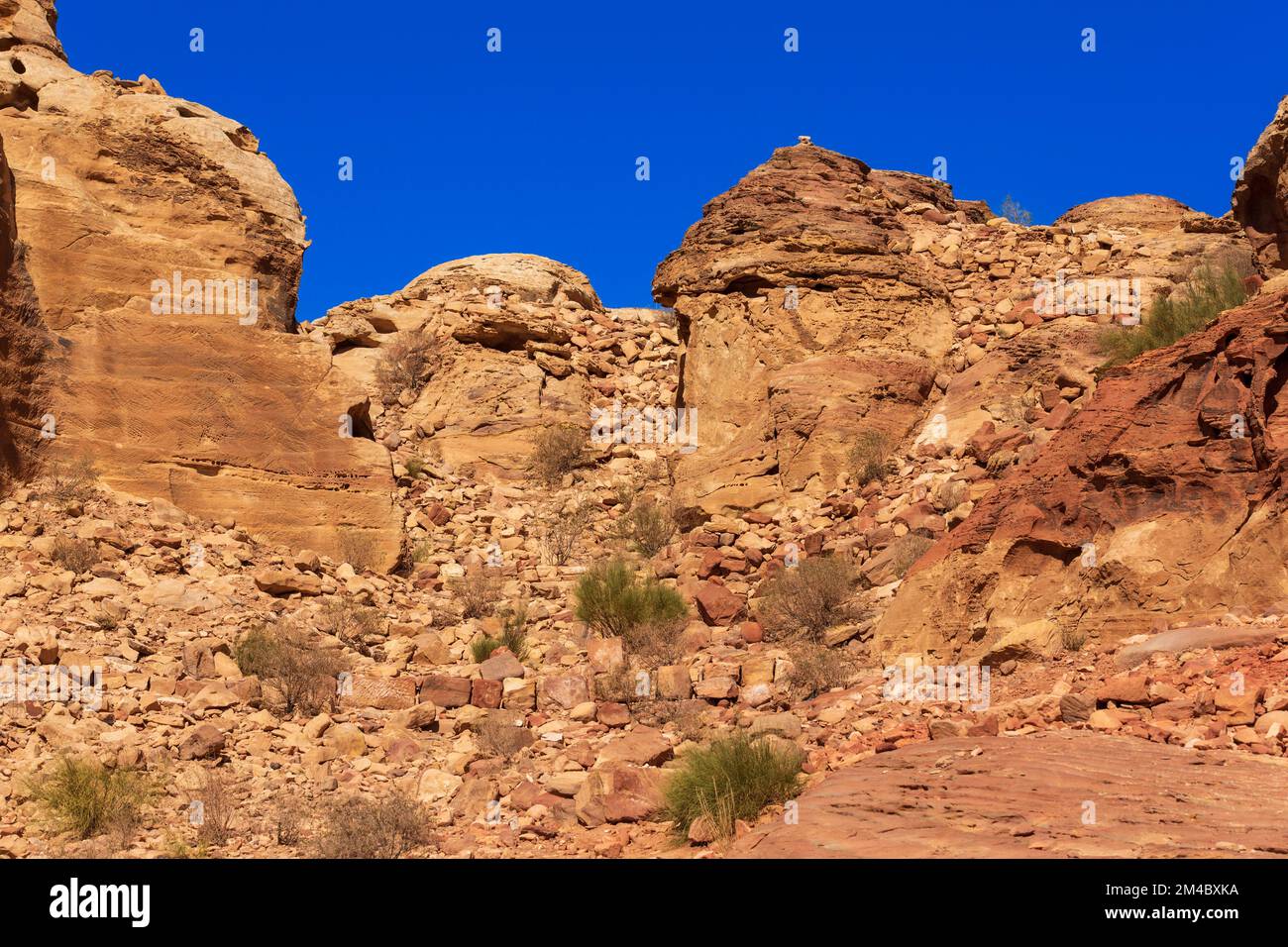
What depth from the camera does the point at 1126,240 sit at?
17781 millimetres

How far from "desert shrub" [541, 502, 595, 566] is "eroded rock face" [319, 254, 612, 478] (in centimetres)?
149

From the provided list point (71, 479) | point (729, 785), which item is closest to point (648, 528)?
point (71, 479)

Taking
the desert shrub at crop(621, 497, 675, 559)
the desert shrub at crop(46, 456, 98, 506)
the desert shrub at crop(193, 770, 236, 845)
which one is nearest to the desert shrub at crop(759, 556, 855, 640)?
the desert shrub at crop(621, 497, 675, 559)

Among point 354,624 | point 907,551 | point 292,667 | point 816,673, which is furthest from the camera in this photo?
point 907,551

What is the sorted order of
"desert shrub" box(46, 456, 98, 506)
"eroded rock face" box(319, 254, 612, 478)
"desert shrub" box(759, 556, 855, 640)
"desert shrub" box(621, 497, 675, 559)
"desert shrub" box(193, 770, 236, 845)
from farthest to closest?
"eroded rock face" box(319, 254, 612, 478) → "desert shrub" box(621, 497, 675, 559) → "desert shrub" box(46, 456, 98, 506) → "desert shrub" box(759, 556, 855, 640) → "desert shrub" box(193, 770, 236, 845)

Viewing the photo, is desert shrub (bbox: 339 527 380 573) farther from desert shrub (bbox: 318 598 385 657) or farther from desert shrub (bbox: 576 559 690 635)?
desert shrub (bbox: 576 559 690 635)

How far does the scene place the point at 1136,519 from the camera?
1038 centimetres

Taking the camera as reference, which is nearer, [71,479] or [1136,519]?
[1136,519]

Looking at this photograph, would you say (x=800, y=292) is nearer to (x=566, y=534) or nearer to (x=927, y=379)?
(x=927, y=379)

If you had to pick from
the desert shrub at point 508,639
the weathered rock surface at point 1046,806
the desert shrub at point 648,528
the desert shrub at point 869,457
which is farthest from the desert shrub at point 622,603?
the weathered rock surface at point 1046,806

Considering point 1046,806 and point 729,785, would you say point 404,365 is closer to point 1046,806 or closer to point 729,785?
point 729,785

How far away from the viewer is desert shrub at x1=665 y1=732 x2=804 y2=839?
8.59m

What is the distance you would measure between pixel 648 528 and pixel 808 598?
12.5 ft

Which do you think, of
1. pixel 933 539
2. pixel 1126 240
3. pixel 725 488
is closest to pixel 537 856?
pixel 933 539
